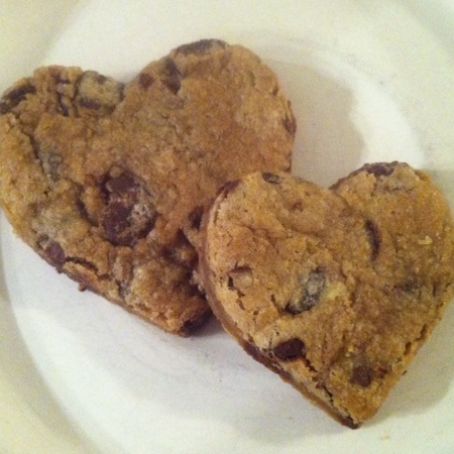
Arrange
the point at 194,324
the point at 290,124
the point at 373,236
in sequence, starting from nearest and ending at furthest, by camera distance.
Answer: the point at 373,236, the point at 194,324, the point at 290,124

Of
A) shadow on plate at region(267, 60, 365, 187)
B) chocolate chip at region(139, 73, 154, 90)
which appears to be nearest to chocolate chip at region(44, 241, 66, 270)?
chocolate chip at region(139, 73, 154, 90)

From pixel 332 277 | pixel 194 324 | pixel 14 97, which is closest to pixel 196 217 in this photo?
pixel 194 324

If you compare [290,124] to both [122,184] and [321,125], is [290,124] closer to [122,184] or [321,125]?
[321,125]

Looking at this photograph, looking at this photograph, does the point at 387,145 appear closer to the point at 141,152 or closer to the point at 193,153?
the point at 193,153

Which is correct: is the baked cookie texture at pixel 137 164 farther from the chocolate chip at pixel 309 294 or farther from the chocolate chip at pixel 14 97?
the chocolate chip at pixel 309 294

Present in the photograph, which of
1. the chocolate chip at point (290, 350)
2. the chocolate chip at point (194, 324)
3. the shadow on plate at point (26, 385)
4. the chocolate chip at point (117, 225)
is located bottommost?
the shadow on plate at point (26, 385)

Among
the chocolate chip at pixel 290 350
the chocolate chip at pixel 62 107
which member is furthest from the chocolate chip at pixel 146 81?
the chocolate chip at pixel 290 350
